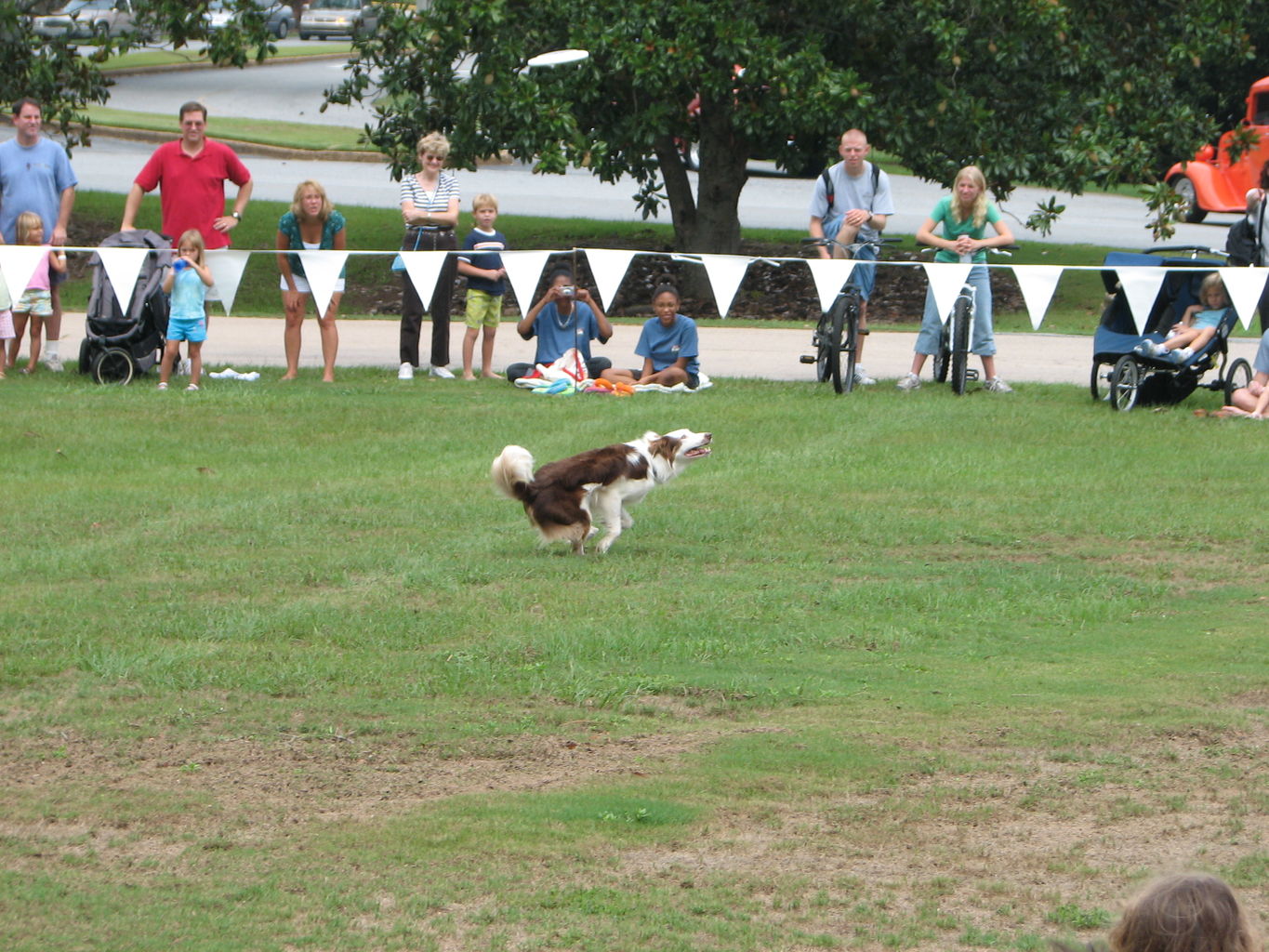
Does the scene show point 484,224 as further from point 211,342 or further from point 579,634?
point 579,634

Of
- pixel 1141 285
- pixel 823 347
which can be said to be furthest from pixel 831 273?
pixel 1141 285

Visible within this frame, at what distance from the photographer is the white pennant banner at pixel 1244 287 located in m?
14.2

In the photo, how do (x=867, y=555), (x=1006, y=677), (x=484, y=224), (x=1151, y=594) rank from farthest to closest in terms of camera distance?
(x=484, y=224) → (x=867, y=555) → (x=1151, y=594) → (x=1006, y=677)

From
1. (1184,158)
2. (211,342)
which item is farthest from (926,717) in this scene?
(1184,158)

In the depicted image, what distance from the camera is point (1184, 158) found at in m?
22.3

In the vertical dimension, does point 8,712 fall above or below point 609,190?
below

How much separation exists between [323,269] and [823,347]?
4447 millimetres

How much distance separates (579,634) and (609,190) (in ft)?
95.7

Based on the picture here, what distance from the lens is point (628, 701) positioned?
7031 mm

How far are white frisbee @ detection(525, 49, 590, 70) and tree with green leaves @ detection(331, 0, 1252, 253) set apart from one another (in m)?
0.23

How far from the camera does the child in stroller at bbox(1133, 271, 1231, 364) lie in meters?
14.0

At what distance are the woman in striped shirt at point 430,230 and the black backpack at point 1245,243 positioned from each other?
6913 mm

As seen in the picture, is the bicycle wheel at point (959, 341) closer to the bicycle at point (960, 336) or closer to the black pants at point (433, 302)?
the bicycle at point (960, 336)

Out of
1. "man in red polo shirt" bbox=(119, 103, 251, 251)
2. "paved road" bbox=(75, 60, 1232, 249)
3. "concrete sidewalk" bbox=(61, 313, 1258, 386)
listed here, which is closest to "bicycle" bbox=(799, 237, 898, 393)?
"concrete sidewalk" bbox=(61, 313, 1258, 386)
